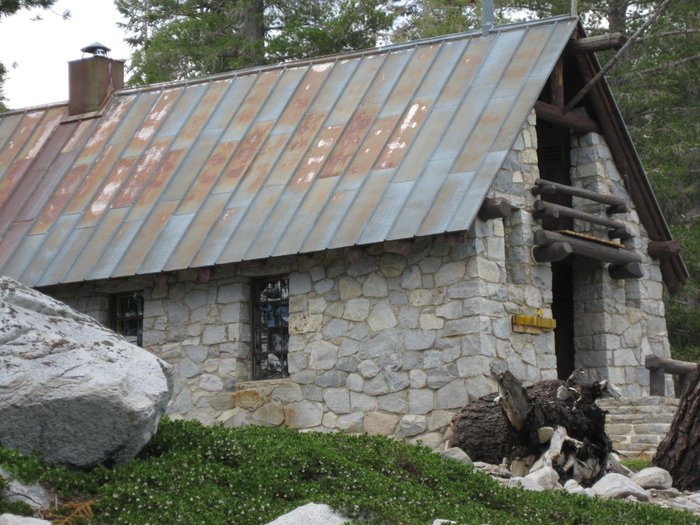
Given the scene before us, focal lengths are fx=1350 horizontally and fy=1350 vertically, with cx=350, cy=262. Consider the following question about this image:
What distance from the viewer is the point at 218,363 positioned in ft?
49.8

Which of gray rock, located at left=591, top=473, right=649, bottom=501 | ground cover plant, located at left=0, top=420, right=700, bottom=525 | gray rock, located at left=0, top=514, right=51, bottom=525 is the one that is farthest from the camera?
gray rock, located at left=591, top=473, right=649, bottom=501

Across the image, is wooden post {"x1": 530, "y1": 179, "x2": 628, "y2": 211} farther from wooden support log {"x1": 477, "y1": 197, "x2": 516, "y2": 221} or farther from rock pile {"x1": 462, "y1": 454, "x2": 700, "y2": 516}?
rock pile {"x1": 462, "y1": 454, "x2": 700, "y2": 516}

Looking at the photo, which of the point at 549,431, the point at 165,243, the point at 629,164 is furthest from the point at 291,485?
the point at 629,164

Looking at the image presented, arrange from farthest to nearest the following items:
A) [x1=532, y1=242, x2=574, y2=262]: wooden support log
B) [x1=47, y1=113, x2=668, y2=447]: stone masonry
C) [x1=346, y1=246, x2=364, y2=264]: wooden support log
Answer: [x1=532, y1=242, x2=574, y2=262]: wooden support log, [x1=346, y1=246, x2=364, y2=264]: wooden support log, [x1=47, y1=113, x2=668, y2=447]: stone masonry

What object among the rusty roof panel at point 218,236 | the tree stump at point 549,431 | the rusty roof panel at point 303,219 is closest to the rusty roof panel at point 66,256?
the rusty roof panel at point 218,236

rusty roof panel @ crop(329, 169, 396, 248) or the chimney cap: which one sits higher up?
the chimney cap

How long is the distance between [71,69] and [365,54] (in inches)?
182

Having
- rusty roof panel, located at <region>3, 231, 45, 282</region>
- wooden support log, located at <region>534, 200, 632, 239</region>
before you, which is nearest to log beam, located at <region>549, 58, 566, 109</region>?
wooden support log, located at <region>534, 200, 632, 239</region>

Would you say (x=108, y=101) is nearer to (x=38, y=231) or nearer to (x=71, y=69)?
(x=71, y=69)

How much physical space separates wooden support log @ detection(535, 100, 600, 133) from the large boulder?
26.2 feet

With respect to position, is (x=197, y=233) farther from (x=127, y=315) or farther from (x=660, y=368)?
(x=660, y=368)

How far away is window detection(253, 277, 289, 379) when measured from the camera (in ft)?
50.0

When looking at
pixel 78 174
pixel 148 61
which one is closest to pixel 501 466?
pixel 78 174

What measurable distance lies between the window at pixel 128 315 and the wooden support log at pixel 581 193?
16.1 ft
